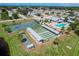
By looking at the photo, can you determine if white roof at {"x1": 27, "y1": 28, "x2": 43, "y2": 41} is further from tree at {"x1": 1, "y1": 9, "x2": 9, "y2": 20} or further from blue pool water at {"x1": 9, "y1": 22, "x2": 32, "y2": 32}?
tree at {"x1": 1, "y1": 9, "x2": 9, "y2": 20}

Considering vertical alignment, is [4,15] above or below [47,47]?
above

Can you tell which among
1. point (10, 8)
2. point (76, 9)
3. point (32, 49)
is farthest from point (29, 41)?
point (76, 9)

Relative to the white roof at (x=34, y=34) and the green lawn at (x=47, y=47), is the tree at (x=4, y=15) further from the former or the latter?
the white roof at (x=34, y=34)

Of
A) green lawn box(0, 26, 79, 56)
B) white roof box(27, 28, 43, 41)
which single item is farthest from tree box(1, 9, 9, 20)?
white roof box(27, 28, 43, 41)

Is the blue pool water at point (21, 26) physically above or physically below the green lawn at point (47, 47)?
above

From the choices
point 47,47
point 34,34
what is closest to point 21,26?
point 34,34

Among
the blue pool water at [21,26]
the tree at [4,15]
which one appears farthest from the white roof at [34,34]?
the tree at [4,15]

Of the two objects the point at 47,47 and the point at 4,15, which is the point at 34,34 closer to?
the point at 47,47

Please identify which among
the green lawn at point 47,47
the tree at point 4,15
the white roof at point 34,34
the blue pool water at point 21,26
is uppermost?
the tree at point 4,15

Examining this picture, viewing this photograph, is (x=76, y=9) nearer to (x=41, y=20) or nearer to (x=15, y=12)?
(x=41, y=20)
